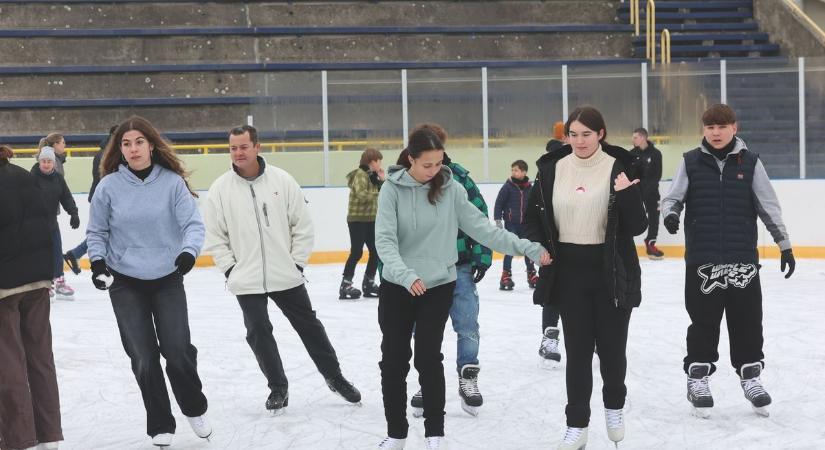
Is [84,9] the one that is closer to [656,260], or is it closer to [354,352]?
[656,260]

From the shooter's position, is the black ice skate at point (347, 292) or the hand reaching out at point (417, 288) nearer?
the hand reaching out at point (417, 288)

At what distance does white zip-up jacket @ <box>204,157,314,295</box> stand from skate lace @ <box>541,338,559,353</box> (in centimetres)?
175

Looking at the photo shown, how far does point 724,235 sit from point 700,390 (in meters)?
0.70

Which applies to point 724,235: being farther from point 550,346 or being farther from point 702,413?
point 550,346

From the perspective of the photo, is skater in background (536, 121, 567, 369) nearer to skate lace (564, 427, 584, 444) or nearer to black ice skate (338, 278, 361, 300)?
skate lace (564, 427, 584, 444)

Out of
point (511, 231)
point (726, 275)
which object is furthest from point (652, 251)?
point (726, 275)

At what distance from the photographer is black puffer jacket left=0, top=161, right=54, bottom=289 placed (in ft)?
14.1

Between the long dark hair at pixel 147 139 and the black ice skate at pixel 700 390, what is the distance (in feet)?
7.67

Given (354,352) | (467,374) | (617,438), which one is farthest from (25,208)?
(354,352)

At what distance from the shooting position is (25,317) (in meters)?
4.41

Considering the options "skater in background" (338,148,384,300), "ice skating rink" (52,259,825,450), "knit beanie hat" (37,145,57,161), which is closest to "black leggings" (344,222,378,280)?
"skater in background" (338,148,384,300)

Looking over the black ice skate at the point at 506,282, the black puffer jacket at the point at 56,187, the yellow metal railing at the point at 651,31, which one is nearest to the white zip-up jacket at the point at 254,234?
the black puffer jacket at the point at 56,187

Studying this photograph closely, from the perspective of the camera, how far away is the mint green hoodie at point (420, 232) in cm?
435

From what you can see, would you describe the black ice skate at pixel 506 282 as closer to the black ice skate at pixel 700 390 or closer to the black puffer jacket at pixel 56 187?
the black puffer jacket at pixel 56 187
